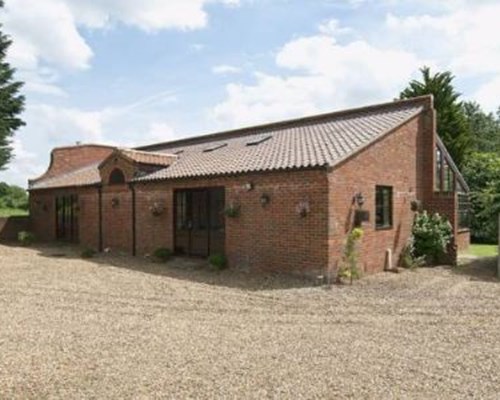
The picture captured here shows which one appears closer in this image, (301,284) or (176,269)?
(301,284)

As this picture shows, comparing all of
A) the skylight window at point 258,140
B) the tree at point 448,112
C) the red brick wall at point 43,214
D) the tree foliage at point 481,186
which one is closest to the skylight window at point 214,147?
the skylight window at point 258,140

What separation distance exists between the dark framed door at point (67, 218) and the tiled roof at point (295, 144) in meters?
5.38

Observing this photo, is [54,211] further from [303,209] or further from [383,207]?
[383,207]

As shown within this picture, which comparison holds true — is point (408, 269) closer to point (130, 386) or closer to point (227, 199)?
point (227, 199)

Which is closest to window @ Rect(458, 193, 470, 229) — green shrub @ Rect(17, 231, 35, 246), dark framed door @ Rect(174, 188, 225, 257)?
dark framed door @ Rect(174, 188, 225, 257)

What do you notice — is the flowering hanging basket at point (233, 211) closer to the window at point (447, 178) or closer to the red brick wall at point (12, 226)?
the window at point (447, 178)

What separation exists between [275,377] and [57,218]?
63.0 ft

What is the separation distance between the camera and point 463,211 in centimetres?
2053

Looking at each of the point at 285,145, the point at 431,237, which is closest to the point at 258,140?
the point at 285,145

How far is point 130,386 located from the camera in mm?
4906

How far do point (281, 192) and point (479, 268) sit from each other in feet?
22.3

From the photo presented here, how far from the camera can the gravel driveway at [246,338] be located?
494 centimetres

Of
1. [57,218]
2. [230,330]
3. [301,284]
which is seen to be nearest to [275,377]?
[230,330]

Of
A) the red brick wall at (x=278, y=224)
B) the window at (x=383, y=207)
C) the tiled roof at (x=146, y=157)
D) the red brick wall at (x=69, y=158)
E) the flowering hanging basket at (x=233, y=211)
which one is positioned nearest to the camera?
the red brick wall at (x=278, y=224)
